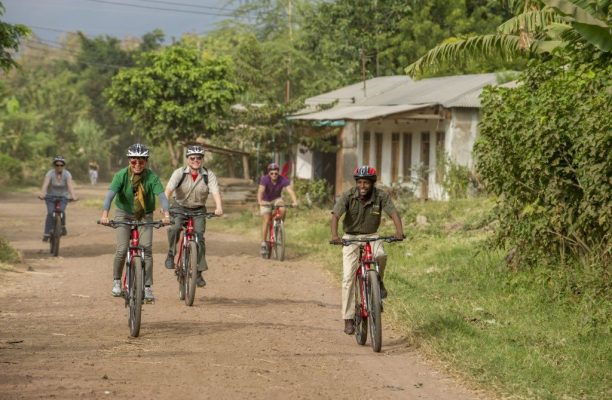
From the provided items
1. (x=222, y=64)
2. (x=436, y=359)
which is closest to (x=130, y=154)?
(x=436, y=359)

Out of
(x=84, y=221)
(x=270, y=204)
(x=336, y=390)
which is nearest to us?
(x=336, y=390)

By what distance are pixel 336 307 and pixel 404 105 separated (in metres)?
18.2

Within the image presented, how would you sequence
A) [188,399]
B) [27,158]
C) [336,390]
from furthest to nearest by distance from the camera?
[27,158]
[336,390]
[188,399]

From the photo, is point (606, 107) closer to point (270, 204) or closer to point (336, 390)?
point (336, 390)

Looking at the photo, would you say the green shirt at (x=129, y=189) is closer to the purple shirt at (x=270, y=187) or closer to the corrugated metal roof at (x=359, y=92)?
the purple shirt at (x=270, y=187)

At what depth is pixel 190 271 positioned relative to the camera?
12.5m

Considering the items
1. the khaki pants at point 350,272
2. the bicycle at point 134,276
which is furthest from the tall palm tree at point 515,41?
the bicycle at point 134,276

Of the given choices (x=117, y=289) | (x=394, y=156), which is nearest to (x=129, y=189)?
(x=117, y=289)

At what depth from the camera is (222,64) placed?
118 feet

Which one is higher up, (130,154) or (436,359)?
(130,154)

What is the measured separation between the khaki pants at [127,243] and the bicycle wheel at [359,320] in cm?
207

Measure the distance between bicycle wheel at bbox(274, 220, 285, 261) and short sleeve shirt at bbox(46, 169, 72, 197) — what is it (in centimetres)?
390

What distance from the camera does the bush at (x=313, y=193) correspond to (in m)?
32.0

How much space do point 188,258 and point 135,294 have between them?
2.53m
